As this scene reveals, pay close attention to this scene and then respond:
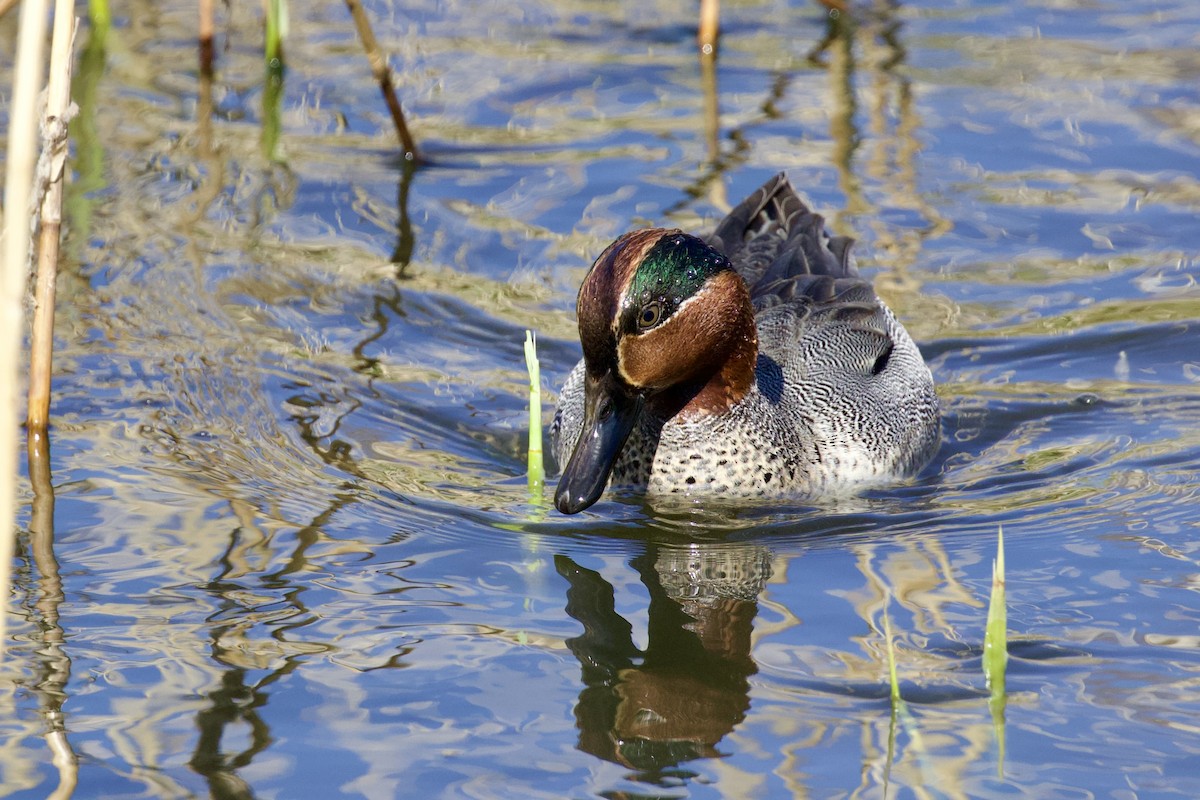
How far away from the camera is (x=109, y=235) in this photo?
8344mm

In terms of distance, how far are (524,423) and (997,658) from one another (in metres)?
2.87

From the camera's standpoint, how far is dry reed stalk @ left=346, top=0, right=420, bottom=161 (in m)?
8.34

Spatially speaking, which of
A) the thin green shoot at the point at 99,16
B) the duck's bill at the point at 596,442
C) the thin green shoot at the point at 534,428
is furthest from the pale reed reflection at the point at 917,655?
→ the thin green shoot at the point at 99,16

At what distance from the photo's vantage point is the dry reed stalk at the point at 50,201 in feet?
17.8

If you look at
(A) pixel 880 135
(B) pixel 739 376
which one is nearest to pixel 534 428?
(B) pixel 739 376

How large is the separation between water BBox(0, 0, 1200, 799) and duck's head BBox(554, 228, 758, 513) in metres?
0.39

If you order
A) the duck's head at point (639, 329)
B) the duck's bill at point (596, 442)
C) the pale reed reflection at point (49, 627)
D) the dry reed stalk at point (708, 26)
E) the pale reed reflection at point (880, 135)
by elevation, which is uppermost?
the dry reed stalk at point (708, 26)

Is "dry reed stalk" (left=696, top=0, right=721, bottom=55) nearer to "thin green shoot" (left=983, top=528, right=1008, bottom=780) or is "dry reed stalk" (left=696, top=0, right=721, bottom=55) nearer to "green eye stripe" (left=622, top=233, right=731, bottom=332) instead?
"green eye stripe" (left=622, top=233, right=731, bottom=332)

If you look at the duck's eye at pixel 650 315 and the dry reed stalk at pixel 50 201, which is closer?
the dry reed stalk at pixel 50 201

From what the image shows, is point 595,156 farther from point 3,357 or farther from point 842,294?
point 3,357

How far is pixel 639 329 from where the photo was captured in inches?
219

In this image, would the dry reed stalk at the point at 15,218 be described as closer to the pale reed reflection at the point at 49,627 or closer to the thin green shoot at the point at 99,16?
the pale reed reflection at the point at 49,627

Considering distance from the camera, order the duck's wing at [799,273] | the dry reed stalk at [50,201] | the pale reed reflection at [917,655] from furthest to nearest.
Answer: the duck's wing at [799,273], the dry reed stalk at [50,201], the pale reed reflection at [917,655]

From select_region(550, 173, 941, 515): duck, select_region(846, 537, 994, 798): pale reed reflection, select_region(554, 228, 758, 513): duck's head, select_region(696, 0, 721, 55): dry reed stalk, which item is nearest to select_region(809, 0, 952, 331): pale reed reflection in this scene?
select_region(696, 0, 721, 55): dry reed stalk
